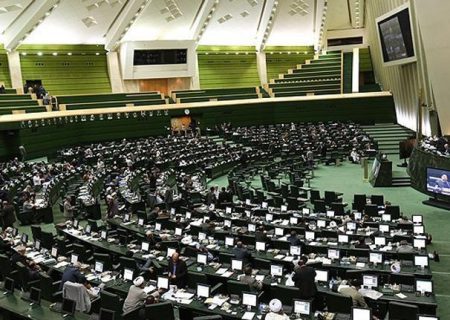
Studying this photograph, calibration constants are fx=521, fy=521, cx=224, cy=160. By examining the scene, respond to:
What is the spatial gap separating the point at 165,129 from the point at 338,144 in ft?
41.2

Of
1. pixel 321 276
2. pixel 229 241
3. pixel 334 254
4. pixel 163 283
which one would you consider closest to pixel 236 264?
pixel 163 283

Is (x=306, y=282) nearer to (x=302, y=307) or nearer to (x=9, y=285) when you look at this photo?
(x=302, y=307)

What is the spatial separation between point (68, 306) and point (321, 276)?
5153 mm

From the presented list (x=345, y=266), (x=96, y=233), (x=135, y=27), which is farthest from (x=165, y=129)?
(x=345, y=266)

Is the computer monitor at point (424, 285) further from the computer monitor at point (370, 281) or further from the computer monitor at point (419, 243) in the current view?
the computer monitor at point (419, 243)

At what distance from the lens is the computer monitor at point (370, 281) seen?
415 inches

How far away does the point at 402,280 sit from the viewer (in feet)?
34.5

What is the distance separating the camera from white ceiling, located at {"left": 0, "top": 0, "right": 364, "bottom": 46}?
34750 millimetres

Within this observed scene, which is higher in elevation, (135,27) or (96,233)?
(135,27)

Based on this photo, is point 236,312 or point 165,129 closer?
point 236,312

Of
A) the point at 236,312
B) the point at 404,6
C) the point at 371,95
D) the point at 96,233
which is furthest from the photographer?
the point at 371,95

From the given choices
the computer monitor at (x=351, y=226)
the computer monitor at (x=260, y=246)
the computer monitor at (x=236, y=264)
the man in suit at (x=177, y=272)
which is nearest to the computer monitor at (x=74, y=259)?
the man in suit at (x=177, y=272)

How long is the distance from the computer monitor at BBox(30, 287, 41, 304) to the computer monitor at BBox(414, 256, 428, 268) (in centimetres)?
808

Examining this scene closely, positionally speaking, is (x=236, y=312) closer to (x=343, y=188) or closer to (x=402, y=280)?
(x=402, y=280)
